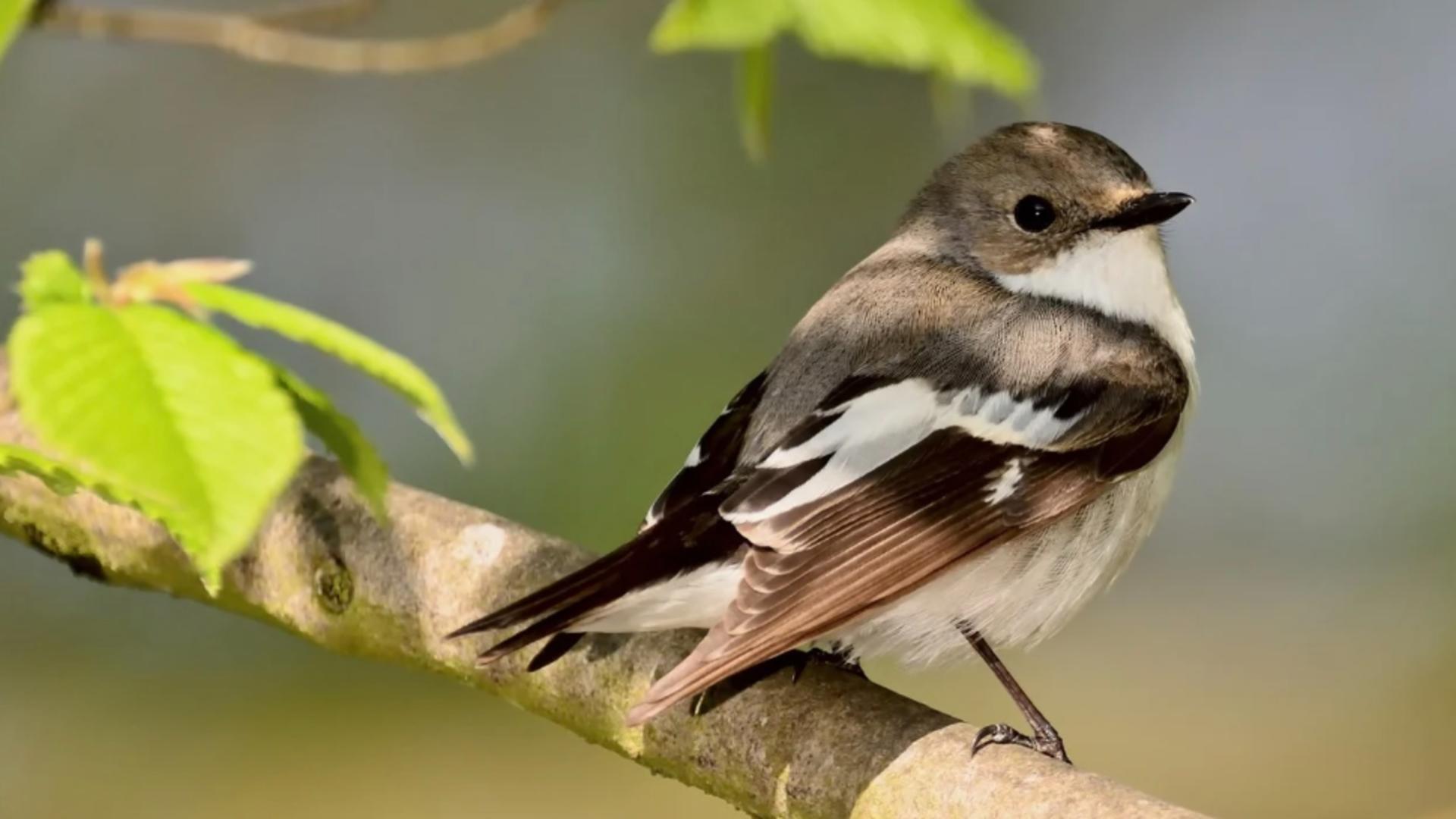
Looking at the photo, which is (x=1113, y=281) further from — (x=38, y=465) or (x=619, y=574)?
(x=38, y=465)

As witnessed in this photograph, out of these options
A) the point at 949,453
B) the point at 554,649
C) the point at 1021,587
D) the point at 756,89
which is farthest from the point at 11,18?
the point at 1021,587

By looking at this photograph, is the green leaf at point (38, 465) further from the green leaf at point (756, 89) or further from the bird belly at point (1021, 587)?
the bird belly at point (1021, 587)

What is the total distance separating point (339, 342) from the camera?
120cm

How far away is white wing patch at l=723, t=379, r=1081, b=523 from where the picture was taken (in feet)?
6.57

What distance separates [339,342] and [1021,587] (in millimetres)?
1223

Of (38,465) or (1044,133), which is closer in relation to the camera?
(38,465)

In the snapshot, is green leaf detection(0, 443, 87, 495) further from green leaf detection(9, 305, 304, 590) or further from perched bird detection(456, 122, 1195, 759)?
perched bird detection(456, 122, 1195, 759)

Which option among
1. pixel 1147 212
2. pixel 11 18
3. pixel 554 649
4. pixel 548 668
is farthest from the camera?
pixel 1147 212

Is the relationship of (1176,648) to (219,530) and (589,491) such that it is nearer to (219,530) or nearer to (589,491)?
(589,491)

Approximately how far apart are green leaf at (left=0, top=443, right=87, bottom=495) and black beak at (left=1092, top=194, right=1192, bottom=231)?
1.67 metres

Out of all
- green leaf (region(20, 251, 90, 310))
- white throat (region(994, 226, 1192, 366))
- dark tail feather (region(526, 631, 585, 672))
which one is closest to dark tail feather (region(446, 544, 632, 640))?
dark tail feather (region(526, 631, 585, 672))

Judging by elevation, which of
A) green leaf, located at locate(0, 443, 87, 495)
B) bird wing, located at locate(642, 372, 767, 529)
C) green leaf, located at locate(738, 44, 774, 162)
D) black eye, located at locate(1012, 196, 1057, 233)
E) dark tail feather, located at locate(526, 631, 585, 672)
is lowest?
dark tail feather, located at locate(526, 631, 585, 672)

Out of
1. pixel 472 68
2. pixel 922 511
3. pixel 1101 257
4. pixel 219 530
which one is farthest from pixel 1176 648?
pixel 219 530

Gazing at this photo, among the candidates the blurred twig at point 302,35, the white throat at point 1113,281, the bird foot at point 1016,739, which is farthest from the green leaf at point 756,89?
the white throat at point 1113,281
